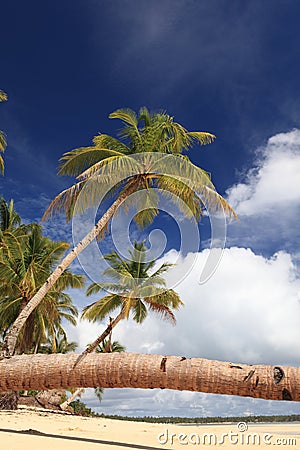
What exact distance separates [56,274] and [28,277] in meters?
6.44

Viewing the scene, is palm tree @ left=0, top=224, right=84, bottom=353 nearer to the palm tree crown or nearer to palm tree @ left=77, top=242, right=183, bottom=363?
palm tree @ left=77, top=242, right=183, bottom=363

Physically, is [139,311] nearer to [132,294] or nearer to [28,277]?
[132,294]

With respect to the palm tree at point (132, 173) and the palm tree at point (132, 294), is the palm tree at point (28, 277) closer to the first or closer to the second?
the palm tree at point (132, 294)

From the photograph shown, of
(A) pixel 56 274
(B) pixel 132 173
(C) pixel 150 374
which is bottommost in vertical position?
(C) pixel 150 374

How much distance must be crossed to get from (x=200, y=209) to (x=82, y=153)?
4.97 m

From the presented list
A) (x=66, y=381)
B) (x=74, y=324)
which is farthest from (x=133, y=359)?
(x=74, y=324)

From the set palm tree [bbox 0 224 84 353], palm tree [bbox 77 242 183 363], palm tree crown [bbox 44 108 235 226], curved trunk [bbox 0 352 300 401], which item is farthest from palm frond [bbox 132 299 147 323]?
curved trunk [bbox 0 352 300 401]

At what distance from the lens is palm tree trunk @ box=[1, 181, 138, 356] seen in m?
13.6

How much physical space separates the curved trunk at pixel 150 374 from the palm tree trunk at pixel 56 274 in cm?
557

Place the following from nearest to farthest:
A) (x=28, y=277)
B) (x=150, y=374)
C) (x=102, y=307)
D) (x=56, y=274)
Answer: (x=150, y=374)
(x=56, y=274)
(x=28, y=277)
(x=102, y=307)

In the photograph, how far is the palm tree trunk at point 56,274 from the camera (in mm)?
13578

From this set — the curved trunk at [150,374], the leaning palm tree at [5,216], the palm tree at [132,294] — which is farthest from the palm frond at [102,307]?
the curved trunk at [150,374]

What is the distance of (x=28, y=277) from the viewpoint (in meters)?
20.3

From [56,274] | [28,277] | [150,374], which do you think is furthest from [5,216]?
[150,374]
